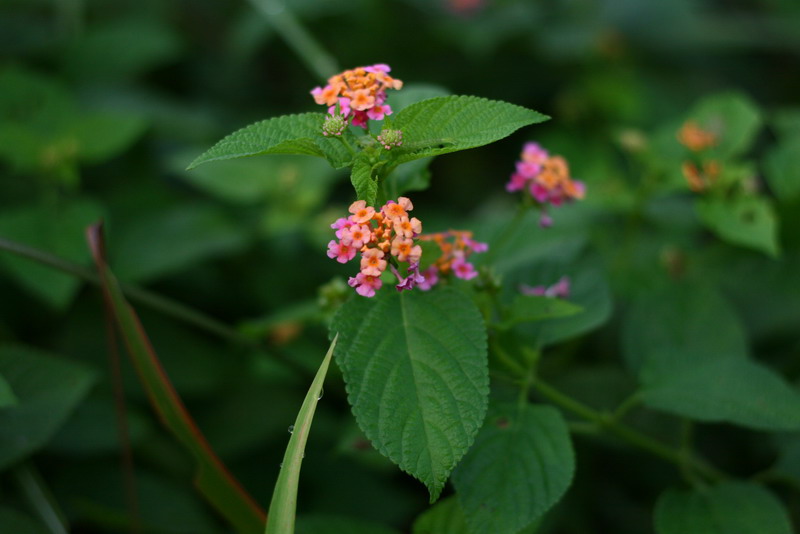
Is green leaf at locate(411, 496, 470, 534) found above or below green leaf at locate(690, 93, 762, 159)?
below

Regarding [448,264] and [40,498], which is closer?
[448,264]

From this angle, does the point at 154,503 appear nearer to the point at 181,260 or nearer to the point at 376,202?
the point at 181,260

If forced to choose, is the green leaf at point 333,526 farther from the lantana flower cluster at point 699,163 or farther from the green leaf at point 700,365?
the lantana flower cluster at point 699,163

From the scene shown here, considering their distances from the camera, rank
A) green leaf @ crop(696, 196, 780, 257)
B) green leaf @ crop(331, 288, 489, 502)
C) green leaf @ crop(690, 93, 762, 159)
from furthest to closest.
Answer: green leaf @ crop(690, 93, 762, 159) → green leaf @ crop(696, 196, 780, 257) → green leaf @ crop(331, 288, 489, 502)

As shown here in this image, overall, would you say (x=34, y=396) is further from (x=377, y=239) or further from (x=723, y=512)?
(x=723, y=512)

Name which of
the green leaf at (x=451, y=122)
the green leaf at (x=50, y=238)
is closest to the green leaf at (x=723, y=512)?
the green leaf at (x=451, y=122)

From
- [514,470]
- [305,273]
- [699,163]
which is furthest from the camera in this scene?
[305,273]

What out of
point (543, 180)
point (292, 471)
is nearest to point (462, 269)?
point (543, 180)

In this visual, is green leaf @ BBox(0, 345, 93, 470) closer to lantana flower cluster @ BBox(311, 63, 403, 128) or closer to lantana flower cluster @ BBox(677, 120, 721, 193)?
lantana flower cluster @ BBox(311, 63, 403, 128)

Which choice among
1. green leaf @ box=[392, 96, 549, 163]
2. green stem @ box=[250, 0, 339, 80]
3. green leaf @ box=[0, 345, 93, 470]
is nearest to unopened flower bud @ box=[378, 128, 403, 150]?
green leaf @ box=[392, 96, 549, 163]
